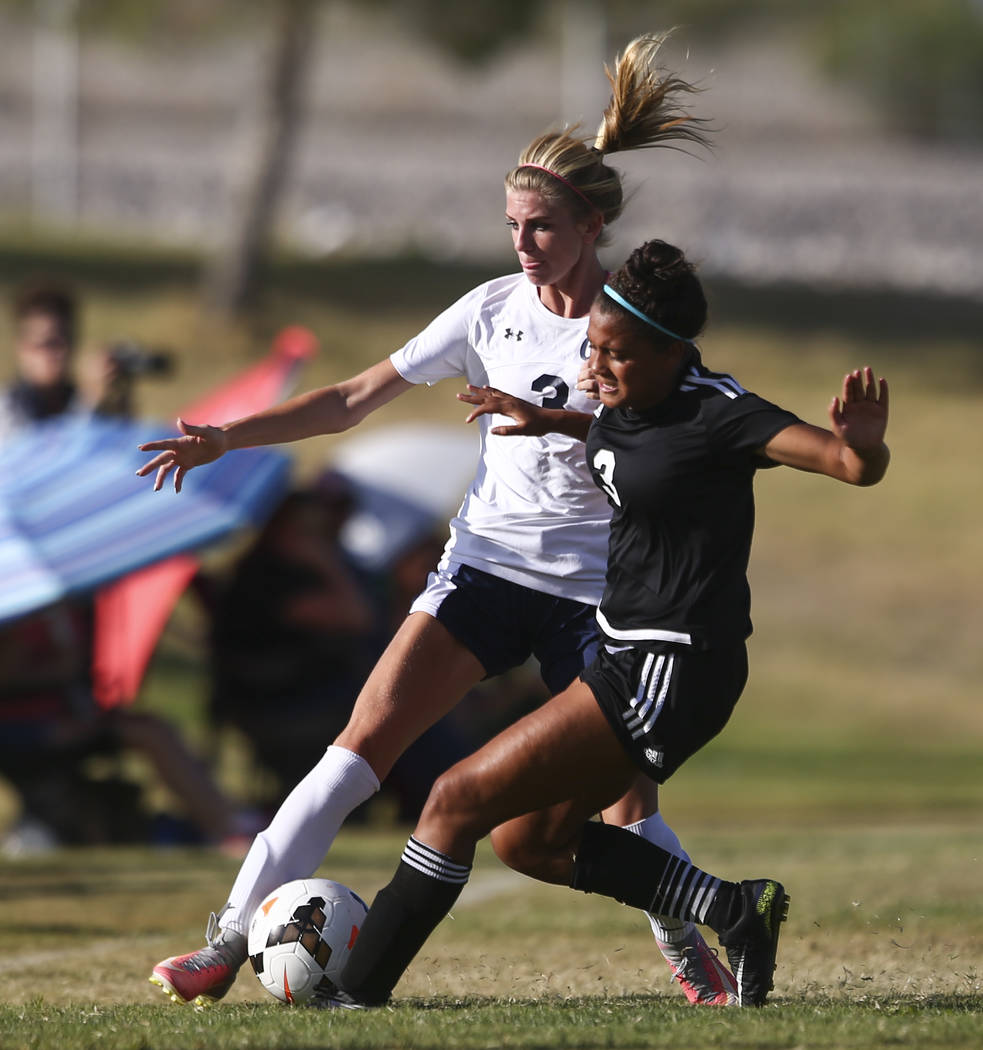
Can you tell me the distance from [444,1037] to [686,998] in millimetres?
1201

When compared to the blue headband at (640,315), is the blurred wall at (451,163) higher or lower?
higher

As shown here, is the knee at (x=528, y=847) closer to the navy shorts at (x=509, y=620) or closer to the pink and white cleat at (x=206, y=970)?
the navy shorts at (x=509, y=620)

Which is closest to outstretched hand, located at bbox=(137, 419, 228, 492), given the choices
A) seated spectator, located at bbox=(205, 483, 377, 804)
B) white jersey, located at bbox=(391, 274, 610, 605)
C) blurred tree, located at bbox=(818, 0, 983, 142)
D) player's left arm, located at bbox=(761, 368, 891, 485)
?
white jersey, located at bbox=(391, 274, 610, 605)

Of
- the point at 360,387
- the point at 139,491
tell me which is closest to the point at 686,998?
the point at 360,387

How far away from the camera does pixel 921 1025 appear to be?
4125mm

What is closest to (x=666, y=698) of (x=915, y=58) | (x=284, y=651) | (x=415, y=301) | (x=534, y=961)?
(x=534, y=961)

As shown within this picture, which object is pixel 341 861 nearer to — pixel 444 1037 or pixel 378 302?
pixel 444 1037

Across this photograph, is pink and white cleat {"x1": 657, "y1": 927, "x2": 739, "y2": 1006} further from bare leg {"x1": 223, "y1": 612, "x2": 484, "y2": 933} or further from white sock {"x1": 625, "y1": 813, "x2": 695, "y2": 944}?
bare leg {"x1": 223, "y1": 612, "x2": 484, "y2": 933}

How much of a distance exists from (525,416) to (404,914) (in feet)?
4.12

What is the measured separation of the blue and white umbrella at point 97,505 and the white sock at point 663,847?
592 cm

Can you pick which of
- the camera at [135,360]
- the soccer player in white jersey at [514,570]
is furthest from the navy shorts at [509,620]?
the camera at [135,360]

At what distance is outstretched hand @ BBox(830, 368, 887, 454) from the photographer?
3951 millimetres

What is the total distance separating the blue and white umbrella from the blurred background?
76mm

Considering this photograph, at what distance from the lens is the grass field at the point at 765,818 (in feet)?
14.3
